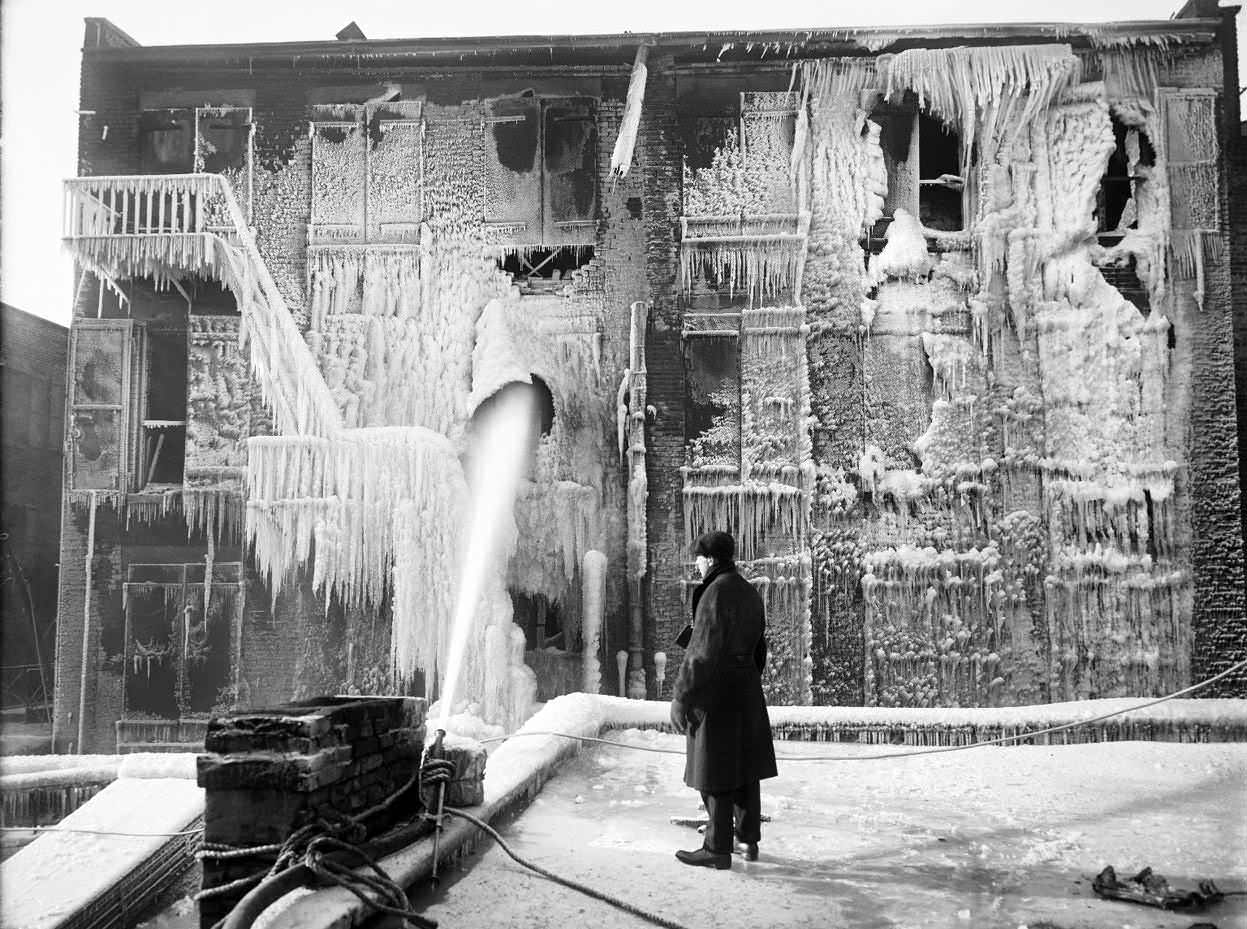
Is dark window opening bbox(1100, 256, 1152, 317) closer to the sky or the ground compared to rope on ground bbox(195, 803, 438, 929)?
closer to the sky

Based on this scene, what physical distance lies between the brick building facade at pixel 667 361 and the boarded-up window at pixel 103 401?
2.2 inches

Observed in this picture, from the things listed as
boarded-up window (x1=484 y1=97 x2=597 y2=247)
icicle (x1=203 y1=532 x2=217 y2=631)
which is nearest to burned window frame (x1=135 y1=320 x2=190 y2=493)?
icicle (x1=203 y1=532 x2=217 y2=631)

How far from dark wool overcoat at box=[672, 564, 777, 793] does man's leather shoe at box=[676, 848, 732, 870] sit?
336 millimetres

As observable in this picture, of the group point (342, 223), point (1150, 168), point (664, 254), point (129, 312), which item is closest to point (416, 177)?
point (342, 223)

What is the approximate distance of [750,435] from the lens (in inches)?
517

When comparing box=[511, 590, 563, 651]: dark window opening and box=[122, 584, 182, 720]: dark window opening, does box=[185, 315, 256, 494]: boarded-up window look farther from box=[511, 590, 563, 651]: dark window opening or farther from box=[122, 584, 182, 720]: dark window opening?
box=[511, 590, 563, 651]: dark window opening

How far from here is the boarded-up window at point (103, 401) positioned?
1380 centimetres

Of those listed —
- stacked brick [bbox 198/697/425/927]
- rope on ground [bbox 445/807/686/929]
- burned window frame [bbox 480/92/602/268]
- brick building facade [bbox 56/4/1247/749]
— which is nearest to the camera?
stacked brick [bbox 198/697/425/927]

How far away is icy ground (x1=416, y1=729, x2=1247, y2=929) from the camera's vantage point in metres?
4.38

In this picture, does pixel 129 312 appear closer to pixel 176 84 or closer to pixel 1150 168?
pixel 176 84

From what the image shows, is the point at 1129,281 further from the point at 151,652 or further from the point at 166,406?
the point at 151,652

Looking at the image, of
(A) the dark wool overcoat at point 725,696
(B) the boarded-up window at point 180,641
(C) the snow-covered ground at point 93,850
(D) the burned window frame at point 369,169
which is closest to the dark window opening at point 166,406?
(B) the boarded-up window at point 180,641

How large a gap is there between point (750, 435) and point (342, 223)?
21.5 feet

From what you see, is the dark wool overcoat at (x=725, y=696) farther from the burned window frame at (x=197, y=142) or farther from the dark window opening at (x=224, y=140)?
the dark window opening at (x=224, y=140)
